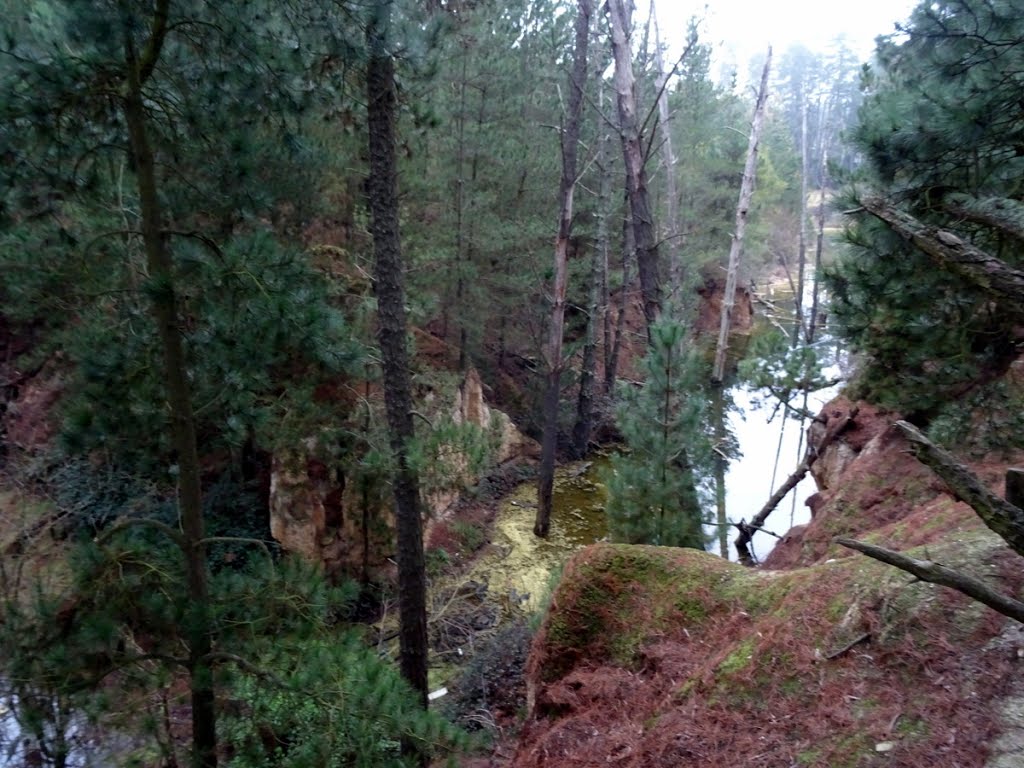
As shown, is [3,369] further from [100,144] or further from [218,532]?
[100,144]

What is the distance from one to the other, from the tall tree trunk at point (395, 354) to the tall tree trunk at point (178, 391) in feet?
6.36

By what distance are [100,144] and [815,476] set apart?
29.6 feet

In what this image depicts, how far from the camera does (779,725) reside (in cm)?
322

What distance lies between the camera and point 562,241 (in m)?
11.6

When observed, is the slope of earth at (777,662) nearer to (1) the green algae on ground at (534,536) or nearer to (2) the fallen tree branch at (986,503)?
(2) the fallen tree branch at (986,503)

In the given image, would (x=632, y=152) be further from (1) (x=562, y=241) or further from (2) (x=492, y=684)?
(2) (x=492, y=684)

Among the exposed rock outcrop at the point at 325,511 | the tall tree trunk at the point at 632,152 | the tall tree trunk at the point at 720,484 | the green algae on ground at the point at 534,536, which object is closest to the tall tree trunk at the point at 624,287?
the green algae on ground at the point at 534,536

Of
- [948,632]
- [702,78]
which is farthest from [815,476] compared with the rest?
[702,78]

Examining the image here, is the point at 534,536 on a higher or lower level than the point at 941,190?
lower

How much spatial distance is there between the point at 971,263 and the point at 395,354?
408cm

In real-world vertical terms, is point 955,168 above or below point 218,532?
above

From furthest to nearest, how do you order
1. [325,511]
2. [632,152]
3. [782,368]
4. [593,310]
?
[593,310]
[782,368]
[325,511]
[632,152]

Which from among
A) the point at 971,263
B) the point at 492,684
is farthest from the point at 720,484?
the point at 971,263

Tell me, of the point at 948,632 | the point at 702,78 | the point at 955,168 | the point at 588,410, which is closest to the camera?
the point at 948,632
